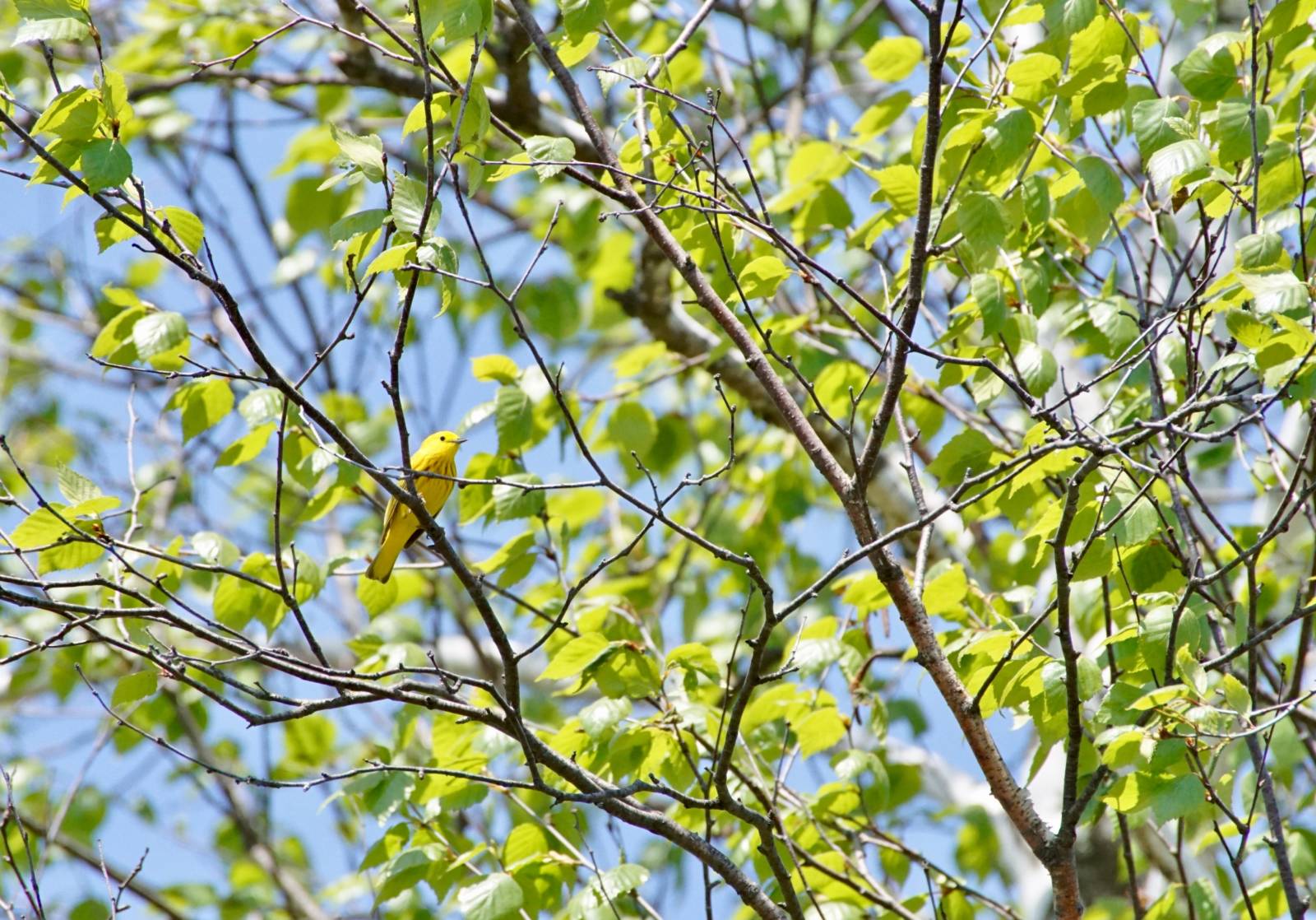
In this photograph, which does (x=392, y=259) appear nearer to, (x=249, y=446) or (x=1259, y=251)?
(x=249, y=446)

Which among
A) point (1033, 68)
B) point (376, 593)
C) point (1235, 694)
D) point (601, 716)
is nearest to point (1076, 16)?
point (1033, 68)

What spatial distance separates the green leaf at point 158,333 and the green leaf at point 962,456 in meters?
1.85

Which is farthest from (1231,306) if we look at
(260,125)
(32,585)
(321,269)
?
(321,269)

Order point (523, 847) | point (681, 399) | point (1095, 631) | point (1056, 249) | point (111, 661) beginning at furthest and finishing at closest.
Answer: point (681, 399) < point (111, 661) < point (1056, 249) < point (1095, 631) < point (523, 847)

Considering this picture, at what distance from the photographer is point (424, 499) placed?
164 inches

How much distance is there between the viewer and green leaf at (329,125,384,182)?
2.21 m

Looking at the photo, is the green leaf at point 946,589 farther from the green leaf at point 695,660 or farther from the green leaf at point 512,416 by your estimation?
the green leaf at point 512,416

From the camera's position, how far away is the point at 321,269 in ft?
23.2

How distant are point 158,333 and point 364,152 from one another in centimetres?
105

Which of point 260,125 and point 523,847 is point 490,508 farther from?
point 260,125

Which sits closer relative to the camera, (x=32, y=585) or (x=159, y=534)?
(x=32, y=585)

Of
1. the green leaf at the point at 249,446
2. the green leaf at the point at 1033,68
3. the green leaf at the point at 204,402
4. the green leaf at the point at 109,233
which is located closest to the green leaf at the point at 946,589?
the green leaf at the point at 1033,68

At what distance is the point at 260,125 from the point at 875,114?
150 inches

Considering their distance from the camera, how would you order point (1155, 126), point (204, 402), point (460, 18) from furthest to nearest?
point (204, 402), point (1155, 126), point (460, 18)
